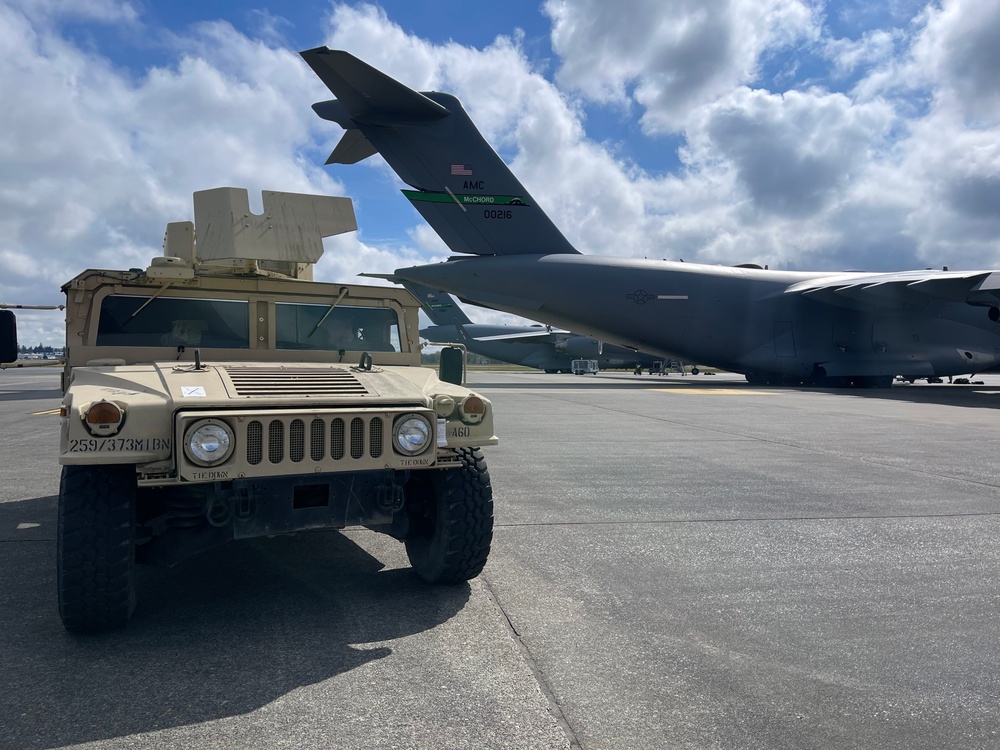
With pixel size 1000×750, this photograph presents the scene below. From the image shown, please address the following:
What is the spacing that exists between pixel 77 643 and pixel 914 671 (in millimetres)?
3740

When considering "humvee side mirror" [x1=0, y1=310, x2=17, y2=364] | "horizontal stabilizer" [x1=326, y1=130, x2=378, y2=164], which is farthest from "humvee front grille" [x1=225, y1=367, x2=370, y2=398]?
"horizontal stabilizer" [x1=326, y1=130, x2=378, y2=164]

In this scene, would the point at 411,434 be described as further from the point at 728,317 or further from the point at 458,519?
the point at 728,317

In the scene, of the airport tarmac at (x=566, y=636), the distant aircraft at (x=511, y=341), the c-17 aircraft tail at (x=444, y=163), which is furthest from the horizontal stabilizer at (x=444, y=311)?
the airport tarmac at (x=566, y=636)

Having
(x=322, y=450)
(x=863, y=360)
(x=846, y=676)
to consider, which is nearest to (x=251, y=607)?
(x=322, y=450)

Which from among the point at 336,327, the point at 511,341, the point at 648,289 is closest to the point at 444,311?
the point at 511,341

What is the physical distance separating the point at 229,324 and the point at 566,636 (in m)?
3.16

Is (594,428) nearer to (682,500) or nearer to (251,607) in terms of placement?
(682,500)

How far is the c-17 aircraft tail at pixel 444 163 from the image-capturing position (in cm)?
1966

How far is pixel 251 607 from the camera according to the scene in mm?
3918

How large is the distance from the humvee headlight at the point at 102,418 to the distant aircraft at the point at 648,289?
16.5 meters

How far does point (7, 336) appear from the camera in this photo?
453 centimetres

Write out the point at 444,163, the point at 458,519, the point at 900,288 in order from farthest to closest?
the point at 900,288, the point at 444,163, the point at 458,519

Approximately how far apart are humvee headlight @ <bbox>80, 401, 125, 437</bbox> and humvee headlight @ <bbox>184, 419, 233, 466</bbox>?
0.31 m

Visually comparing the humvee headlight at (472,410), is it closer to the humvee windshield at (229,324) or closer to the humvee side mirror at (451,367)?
the humvee side mirror at (451,367)
